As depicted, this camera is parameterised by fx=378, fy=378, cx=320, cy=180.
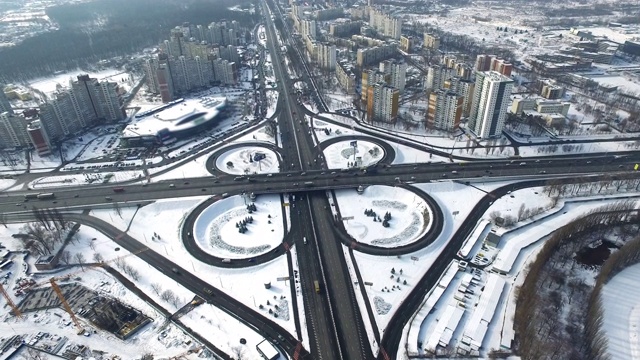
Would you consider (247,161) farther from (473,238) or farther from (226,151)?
(473,238)

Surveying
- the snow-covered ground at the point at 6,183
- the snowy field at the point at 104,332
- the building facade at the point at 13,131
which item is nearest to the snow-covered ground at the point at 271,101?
the building facade at the point at 13,131

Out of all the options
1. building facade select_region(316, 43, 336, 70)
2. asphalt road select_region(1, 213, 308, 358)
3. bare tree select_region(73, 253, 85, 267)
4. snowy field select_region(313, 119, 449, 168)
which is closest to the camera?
asphalt road select_region(1, 213, 308, 358)

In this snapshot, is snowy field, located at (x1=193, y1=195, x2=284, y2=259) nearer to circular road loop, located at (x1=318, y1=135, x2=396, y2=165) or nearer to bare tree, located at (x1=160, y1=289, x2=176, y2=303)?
bare tree, located at (x1=160, y1=289, x2=176, y2=303)

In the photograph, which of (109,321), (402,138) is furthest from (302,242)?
(402,138)

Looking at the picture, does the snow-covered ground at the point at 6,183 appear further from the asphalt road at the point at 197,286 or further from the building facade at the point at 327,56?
the building facade at the point at 327,56

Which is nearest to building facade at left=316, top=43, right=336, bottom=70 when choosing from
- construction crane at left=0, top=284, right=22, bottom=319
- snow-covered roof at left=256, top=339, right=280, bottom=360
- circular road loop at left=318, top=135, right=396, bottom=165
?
circular road loop at left=318, top=135, right=396, bottom=165

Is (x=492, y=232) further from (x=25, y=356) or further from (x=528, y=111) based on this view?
(x=25, y=356)
